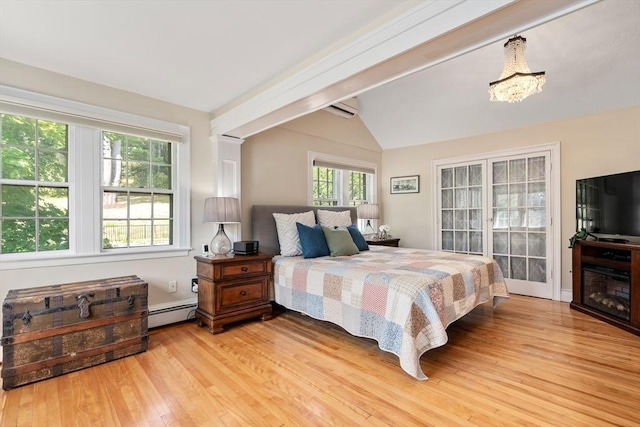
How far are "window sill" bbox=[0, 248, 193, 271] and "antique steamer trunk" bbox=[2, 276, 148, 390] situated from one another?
0.71ft

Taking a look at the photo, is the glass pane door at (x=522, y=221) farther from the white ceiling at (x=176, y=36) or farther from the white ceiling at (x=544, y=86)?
the white ceiling at (x=176, y=36)

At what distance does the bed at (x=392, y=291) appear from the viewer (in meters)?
2.07

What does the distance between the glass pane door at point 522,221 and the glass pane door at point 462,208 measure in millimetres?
187

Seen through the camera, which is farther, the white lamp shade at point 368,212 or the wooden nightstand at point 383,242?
the white lamp shade at point 368,212

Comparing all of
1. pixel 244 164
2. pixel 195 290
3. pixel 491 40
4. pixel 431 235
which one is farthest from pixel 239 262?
pixel 431 235

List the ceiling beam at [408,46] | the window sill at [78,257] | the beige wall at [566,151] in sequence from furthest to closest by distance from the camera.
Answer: the beige wall at [566,151] < the window sill at [78,257] < the ceiling beam at [408,46]

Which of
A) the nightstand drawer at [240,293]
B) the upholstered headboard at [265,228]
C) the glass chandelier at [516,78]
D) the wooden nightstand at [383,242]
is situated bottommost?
the nightstand drawer at [240,293]

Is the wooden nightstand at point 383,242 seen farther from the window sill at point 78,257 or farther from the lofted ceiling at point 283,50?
the window sill at point 78,257

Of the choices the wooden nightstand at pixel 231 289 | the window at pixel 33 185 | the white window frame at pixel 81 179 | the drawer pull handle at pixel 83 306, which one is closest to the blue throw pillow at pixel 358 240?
the wooden nightstand at pixel 231 289

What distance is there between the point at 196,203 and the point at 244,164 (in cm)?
76

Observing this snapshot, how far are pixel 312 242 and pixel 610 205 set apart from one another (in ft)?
10.5

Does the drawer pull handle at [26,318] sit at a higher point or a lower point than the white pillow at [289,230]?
lower

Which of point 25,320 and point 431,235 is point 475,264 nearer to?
point 431,235

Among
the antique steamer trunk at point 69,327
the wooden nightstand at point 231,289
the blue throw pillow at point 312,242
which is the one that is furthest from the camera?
the blue throw pillow at point 312,242
